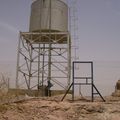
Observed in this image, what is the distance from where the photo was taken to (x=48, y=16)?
84.5ft

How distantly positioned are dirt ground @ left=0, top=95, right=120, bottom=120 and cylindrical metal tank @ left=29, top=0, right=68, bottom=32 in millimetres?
14367

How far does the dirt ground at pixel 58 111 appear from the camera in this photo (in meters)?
10.7

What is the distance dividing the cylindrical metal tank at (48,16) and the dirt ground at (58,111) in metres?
14.4

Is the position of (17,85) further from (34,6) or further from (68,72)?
(34,6)

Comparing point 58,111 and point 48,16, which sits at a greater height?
point 48,16

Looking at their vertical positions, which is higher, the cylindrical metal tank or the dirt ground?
the cylindrical metal tank

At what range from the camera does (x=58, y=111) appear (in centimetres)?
1107

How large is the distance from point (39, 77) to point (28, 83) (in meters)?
1.10

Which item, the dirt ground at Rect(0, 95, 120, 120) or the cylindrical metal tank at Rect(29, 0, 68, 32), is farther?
the cylindrical metal tank at Rect(29, 0, 68, 32)

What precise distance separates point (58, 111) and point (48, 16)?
619 inches

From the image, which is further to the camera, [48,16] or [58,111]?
[48,16]

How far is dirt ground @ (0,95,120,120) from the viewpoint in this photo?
1066cm

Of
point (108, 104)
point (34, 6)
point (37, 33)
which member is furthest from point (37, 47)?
point (108, 104)

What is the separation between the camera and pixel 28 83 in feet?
83.4
